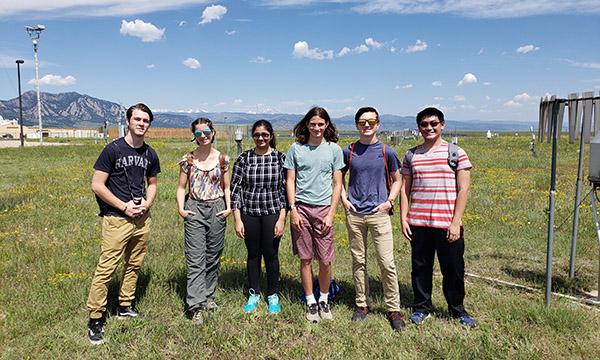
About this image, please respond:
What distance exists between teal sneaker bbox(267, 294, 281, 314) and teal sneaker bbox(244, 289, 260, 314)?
16 cm

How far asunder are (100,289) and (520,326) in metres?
3.88

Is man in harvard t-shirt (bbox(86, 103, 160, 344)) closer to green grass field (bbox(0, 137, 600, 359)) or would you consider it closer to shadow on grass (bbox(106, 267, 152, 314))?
green grass field (bbox(0, 137, 600, 359))

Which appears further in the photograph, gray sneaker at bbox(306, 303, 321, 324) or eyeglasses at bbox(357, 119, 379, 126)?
gray sneaker at bbox(306, 303, 321, 324)

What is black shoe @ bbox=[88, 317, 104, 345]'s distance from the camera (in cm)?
386

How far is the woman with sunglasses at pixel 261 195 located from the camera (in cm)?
423

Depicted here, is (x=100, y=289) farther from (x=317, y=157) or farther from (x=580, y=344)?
Answer: (x=580, y=344)

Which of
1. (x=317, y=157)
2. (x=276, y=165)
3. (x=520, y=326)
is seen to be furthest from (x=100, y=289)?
(x=520, y=326)

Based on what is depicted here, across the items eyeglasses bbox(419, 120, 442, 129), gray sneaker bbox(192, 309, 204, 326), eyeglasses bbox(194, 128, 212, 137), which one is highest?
eyeglasses bbox(419, 120, 442, 129)

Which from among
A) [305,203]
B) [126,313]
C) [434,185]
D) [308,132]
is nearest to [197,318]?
[126,313]

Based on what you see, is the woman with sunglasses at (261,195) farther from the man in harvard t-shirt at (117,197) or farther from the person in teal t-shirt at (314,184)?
the man in harvard t-shirt at (117,197)

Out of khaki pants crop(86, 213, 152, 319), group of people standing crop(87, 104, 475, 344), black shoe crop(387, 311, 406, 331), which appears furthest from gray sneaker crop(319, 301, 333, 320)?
khaki pants crop(86, 213, 152, 319)

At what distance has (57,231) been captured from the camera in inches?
302

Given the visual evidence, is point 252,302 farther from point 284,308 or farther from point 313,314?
point 313,314

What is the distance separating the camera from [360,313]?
14.1ft
